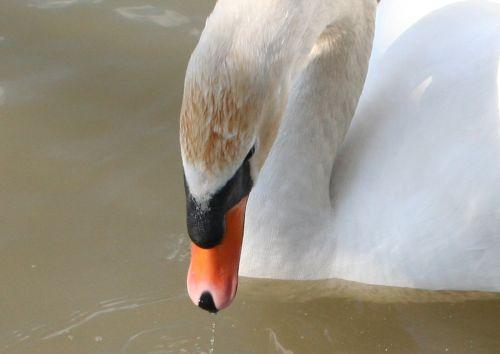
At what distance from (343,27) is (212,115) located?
924 millimetres

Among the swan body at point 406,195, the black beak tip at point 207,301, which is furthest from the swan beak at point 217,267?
the swan body at point 406,195

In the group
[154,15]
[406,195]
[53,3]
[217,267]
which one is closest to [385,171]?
[406,195]

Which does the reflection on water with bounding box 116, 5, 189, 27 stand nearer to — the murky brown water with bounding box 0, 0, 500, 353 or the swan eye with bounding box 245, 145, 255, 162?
the murky brown water with bounding box 0, 0, 500, 353

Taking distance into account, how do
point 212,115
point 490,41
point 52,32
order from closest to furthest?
point 212,115 < point 490,41 < point 52,32

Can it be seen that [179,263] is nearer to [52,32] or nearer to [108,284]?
[108,284]

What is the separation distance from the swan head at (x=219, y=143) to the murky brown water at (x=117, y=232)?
0.76 meters

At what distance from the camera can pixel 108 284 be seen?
3.91 meters

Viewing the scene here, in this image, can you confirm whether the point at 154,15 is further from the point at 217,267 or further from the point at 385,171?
the point at 217,267

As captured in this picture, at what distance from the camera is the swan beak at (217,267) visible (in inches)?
119

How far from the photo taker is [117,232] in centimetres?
411

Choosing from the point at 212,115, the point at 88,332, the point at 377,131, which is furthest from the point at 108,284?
the point at 212,115

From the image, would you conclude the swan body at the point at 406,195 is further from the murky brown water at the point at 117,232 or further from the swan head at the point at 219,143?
the swan head at the point at 219,143

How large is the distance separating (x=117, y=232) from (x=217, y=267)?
44.3 inches

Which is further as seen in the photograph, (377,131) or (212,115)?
(377,131)
